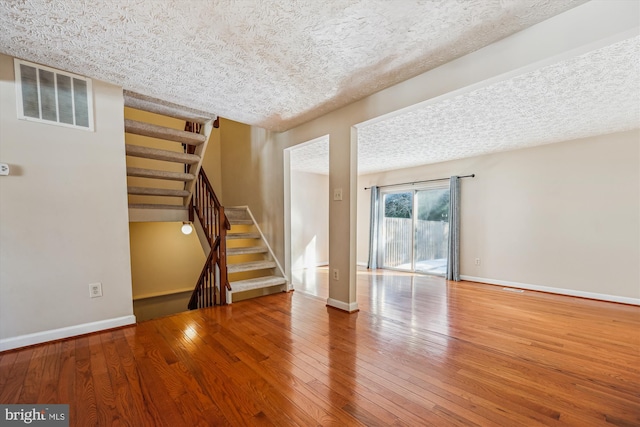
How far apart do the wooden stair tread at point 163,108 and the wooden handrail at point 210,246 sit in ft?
2.22

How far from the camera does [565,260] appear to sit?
3.95 metres

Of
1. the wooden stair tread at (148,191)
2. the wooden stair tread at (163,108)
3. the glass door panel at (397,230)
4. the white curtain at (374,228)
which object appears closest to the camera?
the wooden stair tread at (163,108)

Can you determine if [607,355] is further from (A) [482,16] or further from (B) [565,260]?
(A) [482,16]

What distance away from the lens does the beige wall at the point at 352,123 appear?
5.20 feet

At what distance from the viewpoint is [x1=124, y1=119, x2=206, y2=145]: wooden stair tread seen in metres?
3.08

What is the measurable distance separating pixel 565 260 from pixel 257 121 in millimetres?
5094

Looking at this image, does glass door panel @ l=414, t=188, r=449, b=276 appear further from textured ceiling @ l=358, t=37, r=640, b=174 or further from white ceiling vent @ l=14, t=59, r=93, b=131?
white ceiling vent @ l=14, t=59, r=93, b=131

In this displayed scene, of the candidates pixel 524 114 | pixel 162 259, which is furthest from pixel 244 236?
pixel 524 114

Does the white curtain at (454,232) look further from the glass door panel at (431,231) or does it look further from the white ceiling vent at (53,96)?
the white ceiling vent at (53,96)

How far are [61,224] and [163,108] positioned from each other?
5.32 ft

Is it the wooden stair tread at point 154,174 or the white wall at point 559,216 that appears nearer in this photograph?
the wooden stair tread at point 154,174

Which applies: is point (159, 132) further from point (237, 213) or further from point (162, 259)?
point (162, 259)

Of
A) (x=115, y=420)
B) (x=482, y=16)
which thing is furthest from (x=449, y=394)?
(x=482, y=16)

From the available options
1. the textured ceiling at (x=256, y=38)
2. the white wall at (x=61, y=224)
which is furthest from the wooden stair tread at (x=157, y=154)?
the textured ceiling at (x=256, y=38)
